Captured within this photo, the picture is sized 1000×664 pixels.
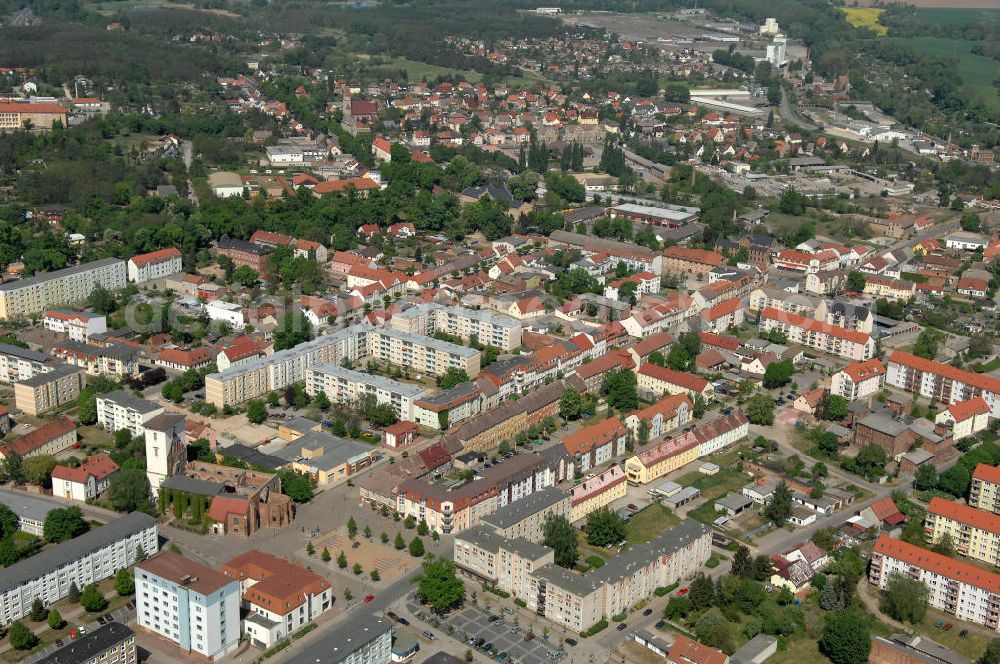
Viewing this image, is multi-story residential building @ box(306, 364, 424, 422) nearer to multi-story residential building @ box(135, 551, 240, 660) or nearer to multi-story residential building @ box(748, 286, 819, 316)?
multi-story residential building @ box(135, 551, 240, 660)

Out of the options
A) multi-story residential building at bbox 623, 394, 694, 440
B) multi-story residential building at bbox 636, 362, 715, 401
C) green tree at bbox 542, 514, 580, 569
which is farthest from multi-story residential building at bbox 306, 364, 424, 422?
green tree at bbox 542, 514, 580, 569

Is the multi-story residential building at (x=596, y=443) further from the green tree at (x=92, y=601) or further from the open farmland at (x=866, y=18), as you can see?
the open farmland at (x=866, y=18)

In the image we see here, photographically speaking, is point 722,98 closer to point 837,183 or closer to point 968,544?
point 837,183

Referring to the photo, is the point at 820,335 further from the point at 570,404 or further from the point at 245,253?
the point at 245,253

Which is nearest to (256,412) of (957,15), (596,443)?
(596,443)

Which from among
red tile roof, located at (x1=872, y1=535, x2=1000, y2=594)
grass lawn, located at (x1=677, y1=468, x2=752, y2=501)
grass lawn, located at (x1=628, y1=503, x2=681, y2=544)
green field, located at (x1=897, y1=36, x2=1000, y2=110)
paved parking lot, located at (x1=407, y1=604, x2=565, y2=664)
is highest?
green field, located at (x1=897, y1=36, x2=1000, y2=110)

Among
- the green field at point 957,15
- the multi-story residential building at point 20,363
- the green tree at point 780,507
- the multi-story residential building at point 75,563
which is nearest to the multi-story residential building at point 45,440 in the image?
the multi-story residential building at point 20,363
